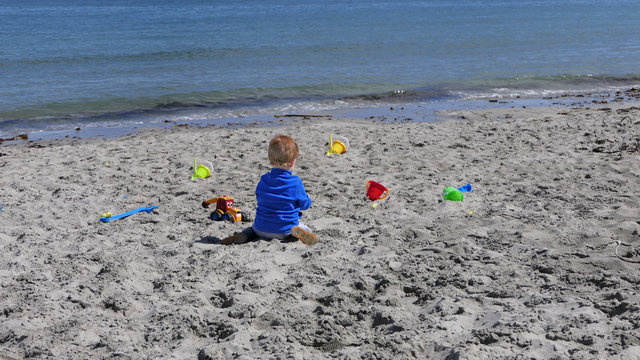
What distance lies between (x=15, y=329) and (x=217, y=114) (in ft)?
33.1

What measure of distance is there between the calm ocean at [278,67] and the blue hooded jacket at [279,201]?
7.92 metres

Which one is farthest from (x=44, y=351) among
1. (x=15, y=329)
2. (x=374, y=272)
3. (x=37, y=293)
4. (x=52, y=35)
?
(x=52, y=35)

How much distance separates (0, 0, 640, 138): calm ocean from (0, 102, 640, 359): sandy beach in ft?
20.0

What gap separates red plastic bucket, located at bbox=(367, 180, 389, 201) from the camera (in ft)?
20.8

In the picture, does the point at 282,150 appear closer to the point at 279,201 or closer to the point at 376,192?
the point at 279,201

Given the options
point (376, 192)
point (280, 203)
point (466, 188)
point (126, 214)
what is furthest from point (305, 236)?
point (466, 188)

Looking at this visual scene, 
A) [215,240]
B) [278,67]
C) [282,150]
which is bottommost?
[215,240]

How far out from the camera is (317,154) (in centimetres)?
842

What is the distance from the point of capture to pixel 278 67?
1961 centimetres

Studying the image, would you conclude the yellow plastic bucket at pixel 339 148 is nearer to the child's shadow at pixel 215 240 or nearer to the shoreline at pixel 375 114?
the child's shadow at pixel 215 240

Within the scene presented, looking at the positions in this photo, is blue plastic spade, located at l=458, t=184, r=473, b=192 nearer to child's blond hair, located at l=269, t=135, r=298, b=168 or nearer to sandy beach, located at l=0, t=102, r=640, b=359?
sandy beach, located at l=0, t=102, r=640, b=359

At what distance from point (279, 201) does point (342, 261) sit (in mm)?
895

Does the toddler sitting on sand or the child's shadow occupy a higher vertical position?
the toddler sitting on sand

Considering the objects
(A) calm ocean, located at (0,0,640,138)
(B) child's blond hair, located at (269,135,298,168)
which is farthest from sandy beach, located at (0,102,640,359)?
(A) calm ocean, located at (0,0,640,138)
